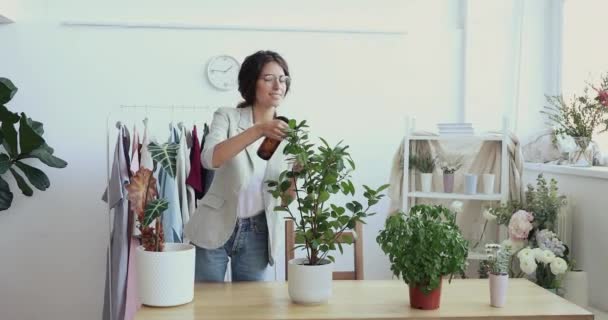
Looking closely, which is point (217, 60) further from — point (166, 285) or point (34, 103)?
point (166, 285)

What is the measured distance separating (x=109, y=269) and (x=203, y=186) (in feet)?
2.22

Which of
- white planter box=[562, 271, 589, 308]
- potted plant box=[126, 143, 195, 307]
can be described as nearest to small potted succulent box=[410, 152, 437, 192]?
white planter box=[562, 271, 589, 308]

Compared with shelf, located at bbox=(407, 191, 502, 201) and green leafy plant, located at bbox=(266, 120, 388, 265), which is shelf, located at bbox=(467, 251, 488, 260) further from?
green leafy plant, located at bbox=(266, 120, 388, 265)

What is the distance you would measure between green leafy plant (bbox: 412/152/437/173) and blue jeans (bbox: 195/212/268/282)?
1535 millimetres

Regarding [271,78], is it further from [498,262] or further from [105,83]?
[105,83]

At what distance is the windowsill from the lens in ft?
8.64

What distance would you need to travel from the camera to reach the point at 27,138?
10.5 feet

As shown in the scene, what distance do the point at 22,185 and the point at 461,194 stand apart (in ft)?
8.40

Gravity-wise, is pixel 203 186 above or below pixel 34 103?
below

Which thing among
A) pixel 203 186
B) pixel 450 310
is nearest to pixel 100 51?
pixel 203 186

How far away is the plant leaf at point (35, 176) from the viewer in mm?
3322

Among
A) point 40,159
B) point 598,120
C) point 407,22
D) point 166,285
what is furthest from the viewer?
point 407,22

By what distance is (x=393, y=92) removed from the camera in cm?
369

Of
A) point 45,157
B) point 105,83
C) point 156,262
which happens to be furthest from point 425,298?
point 105,83
